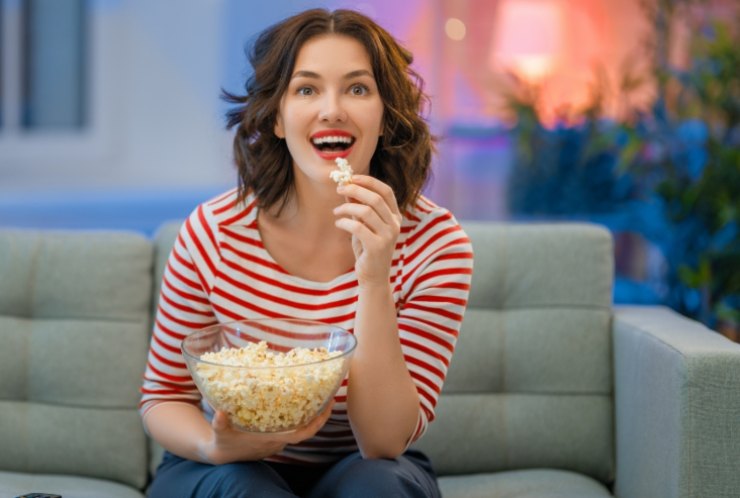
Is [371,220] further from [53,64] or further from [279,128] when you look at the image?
[53,64]

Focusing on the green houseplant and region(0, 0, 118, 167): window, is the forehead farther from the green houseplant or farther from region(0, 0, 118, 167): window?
region(0, 0, 118, 167): window

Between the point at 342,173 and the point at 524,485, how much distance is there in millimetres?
754

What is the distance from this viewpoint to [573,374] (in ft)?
6.03

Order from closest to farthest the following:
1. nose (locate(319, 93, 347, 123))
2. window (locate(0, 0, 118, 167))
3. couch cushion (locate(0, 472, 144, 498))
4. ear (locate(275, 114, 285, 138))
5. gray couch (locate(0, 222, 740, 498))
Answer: nose (locate(319, 93, 347, 123))
ear (locate(275, 114, 285, 138))
couch cushion (locate(0, 472, 144, 498))
gray couch (locate(0, 222, 740, 498))
window (locate(0, 0, 118, 167))

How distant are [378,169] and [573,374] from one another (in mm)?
618

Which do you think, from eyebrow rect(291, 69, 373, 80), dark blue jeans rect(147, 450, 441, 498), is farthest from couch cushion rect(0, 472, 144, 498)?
eyebrow rect(291, 69, 373, 80)

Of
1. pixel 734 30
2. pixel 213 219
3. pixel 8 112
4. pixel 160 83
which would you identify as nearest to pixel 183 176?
pixel 160 83

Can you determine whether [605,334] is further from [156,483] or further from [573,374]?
[156,483]

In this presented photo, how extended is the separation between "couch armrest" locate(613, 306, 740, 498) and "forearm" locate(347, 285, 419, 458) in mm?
426

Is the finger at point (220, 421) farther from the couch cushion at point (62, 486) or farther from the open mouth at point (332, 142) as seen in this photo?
the couch cushion at point (62, 486)

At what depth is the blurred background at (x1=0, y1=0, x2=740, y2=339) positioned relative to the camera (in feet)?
9.78

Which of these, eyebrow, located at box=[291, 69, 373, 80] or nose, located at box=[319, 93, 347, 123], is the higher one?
eyebrow, located at box=[291, 69, 373, 80]

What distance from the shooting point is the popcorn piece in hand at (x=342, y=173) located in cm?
130

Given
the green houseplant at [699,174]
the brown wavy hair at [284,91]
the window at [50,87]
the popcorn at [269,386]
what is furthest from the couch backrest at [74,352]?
the green houseplant at [699,174]
